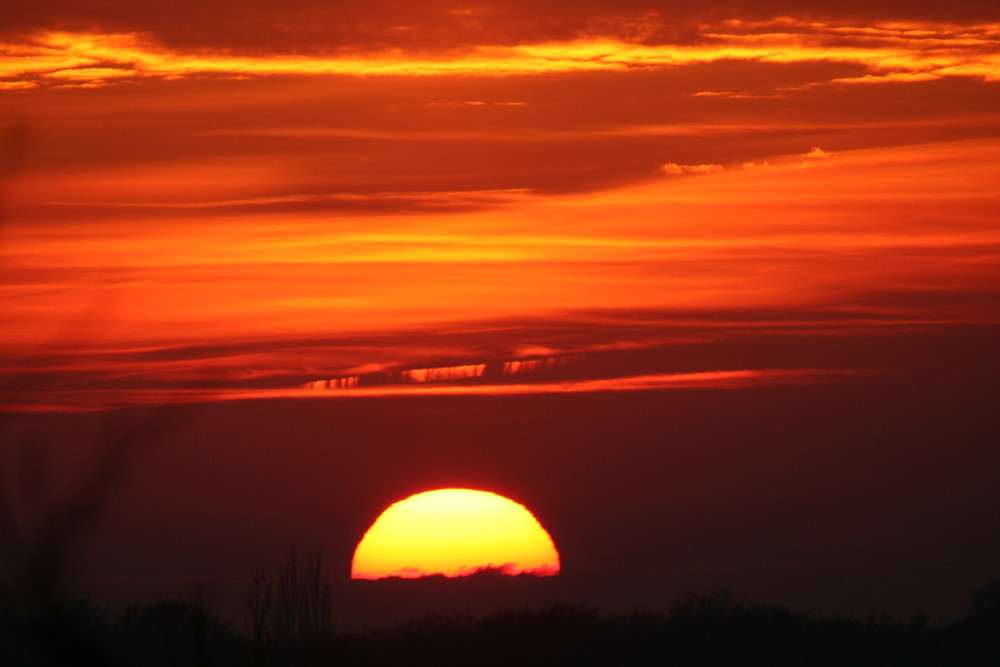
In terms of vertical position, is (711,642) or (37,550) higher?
(711,642)

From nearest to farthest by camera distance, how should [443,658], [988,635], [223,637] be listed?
[223,637] → [443,658] → [988,635]

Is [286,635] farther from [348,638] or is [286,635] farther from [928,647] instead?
[928,647]

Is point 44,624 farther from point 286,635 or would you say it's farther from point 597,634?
point 597,634

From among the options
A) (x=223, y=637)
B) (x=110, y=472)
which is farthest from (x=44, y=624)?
(x=223, y=637)

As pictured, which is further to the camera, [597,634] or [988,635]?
[988,635]

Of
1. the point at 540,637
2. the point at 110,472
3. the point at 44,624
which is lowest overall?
the point at 44,624

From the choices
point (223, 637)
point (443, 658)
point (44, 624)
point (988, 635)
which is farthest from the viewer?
point (988, 635)

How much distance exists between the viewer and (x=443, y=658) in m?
31.8

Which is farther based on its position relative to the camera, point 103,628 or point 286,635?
point 286,635

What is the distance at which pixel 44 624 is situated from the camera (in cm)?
279

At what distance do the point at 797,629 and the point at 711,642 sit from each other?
7.35 feet

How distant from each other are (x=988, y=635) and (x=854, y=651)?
227 inches

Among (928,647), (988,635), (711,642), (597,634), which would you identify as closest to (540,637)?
(597,634)

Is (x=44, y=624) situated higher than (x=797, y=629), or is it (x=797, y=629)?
(x=797, y=629)
